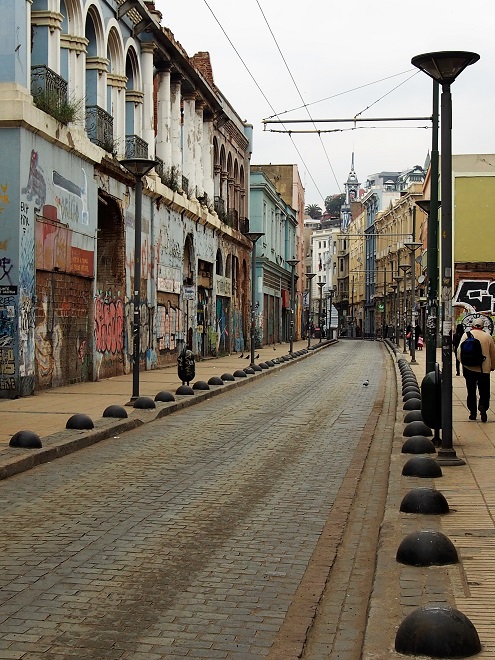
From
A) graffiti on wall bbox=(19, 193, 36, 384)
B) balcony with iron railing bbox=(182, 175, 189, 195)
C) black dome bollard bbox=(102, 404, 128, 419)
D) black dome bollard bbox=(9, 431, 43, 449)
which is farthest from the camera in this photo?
balcony with iron railing bbox=(182, 175, 189, 195)

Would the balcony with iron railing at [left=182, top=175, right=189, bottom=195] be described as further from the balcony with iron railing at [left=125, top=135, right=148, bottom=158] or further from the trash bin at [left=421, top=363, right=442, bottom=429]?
the trash bin at [left=421, top=363, right=442, bottom=429]

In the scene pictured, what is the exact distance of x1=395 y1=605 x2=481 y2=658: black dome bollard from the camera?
440cm

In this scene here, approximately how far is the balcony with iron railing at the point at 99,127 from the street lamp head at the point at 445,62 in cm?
1423

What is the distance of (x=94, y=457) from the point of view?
11547mm

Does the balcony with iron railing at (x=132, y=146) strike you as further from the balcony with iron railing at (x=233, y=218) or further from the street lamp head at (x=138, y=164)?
the balcony with iron railing at (x=233, y=218)

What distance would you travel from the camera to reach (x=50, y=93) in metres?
19.7

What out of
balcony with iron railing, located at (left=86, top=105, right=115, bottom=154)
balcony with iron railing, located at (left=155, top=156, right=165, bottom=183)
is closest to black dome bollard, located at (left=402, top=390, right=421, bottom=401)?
balcony with iron railing, located at (left=86, top=105, right=115, bottom=154)

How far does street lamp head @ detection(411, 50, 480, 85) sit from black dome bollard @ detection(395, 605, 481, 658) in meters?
6.65

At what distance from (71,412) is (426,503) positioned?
8986mm

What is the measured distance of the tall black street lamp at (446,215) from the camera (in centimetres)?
992

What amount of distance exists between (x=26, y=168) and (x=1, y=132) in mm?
774

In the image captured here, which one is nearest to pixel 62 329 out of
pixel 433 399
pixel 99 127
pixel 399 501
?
pixel 99 127

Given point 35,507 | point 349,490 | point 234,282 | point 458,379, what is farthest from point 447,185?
point 234,282

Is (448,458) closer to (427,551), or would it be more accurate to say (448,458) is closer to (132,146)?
(427,551)
